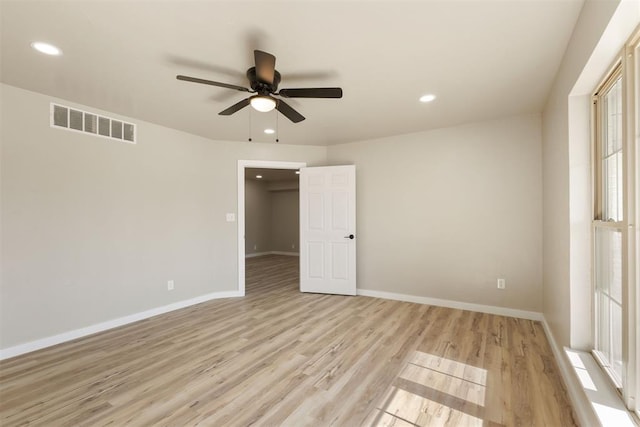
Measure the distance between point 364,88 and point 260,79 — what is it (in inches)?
43.2

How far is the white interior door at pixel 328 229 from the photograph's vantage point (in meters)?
4.55

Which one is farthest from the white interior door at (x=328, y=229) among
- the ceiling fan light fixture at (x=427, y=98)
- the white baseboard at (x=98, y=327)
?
the ceiling fan light fixture at (x=427, y=98)

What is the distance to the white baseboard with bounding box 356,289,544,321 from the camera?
136 inches

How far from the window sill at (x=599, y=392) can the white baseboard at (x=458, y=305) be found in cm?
167

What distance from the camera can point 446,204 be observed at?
13.0ft

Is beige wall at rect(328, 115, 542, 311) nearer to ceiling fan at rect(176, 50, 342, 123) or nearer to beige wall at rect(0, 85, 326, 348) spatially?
beige wall at rect(0, 85, 326, 348)

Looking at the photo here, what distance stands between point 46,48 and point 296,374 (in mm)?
3086

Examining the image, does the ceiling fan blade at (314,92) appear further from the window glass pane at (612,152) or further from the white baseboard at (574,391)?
the white baseboard at (574,391)

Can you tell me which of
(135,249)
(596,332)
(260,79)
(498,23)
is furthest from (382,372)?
(135,249)

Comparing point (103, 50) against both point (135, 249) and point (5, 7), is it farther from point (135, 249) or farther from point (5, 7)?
point (135, 249)

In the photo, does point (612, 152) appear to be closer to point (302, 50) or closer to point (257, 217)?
point (302, 50)

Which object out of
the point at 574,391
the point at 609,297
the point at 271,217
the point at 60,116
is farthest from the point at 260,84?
the point at 271,217

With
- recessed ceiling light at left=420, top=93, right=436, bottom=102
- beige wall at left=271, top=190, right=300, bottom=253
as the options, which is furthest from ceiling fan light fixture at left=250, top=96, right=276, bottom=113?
beige wall at left=271, top=190, right=300, bottom=253

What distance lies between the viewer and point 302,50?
2.08 m
